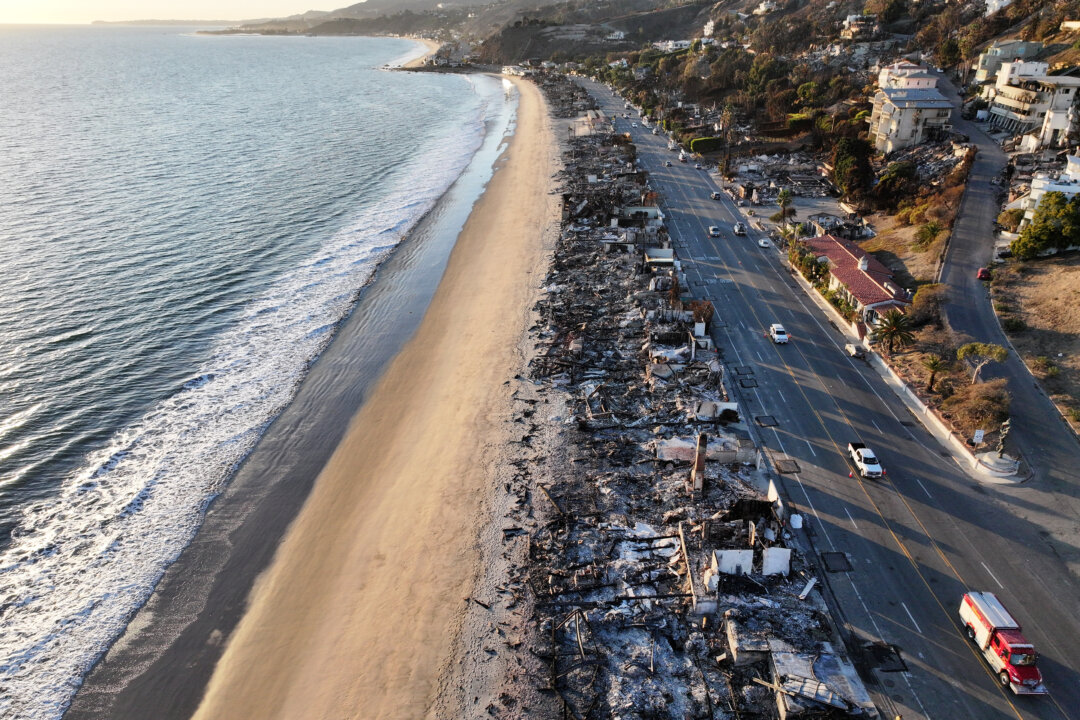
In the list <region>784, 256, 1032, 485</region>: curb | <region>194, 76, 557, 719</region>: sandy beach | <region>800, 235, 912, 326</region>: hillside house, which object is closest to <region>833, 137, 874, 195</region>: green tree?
<region>800, 235, 912, 326</region>: hillside house

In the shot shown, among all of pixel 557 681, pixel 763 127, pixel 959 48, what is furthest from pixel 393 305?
pixel 959 48

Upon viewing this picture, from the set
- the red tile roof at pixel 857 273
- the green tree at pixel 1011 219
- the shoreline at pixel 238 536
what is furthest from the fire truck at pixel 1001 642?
the green tree at pixel 1011 219

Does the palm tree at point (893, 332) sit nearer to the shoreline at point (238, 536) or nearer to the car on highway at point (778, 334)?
the car on highway at point (778, 334)

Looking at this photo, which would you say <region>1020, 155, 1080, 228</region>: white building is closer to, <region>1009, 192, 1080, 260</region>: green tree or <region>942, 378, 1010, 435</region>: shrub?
<region>1009, 192, 1080, 260</region>: green tree

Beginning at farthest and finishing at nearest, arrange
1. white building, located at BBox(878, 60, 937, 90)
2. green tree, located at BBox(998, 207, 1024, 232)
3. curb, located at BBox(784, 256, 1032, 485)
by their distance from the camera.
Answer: white building, located at BBox(878, 60, 937, 90) < green tree, located at BBox(998, 207, 1024, 232) < curb, located at BBox(784, 256, 1032, 485)

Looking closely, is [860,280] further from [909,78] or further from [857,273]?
[909,78]

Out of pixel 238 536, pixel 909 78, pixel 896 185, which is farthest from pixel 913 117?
pixel 238 536

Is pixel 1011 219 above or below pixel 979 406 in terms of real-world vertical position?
above
